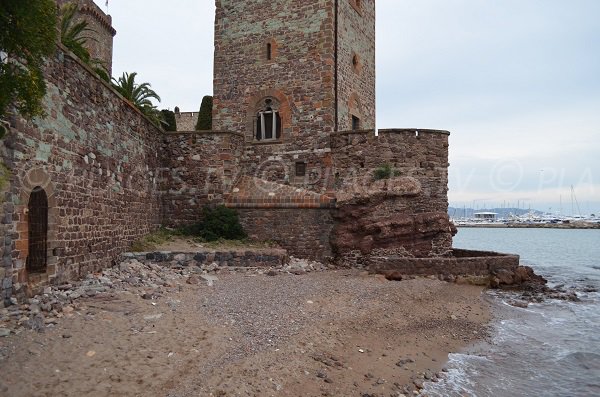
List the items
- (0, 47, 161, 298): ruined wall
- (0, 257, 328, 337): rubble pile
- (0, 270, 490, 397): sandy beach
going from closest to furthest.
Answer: (0, 270, 490, 397): sandy beach → (0, 257, 328, 337): rubble pile → (0, 47, 161, 298): ruined wall

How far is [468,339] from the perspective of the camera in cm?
941

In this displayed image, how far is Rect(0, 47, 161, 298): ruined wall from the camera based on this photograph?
25.4 ft

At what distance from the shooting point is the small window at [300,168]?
1692 centimetres

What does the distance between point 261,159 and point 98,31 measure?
15.1m

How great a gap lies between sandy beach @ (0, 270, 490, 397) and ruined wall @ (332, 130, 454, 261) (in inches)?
147

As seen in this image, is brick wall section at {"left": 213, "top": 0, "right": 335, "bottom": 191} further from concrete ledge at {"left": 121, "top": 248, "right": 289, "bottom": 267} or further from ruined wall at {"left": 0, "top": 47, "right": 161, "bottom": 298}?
ruined wall at {"left": 0, "top": 47, "right": 161, "bottom": 298}

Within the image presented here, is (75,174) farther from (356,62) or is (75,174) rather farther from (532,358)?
(356,62)

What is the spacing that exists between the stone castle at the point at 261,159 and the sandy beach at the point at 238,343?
2.28 m

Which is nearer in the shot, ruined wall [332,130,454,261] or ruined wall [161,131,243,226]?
ruined wall [332,130,454,261]

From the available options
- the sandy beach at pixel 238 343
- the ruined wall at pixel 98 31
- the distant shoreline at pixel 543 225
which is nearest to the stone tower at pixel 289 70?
the sandy beach at pixel 238 343

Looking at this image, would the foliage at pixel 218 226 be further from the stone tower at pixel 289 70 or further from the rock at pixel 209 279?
the stone tower at pixel 289 70

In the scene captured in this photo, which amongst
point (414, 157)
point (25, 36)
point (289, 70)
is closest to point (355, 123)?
point (289, 70)

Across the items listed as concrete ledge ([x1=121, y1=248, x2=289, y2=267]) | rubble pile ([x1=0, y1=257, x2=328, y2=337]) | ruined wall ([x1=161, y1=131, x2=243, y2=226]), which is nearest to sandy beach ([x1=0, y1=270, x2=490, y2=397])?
rubble pile ([x1=0, y1=257, x2=328, y2=337])

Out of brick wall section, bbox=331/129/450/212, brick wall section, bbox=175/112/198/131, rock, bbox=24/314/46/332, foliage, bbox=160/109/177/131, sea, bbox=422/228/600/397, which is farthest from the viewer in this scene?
brick wall section, bbox=175/112/198/131
